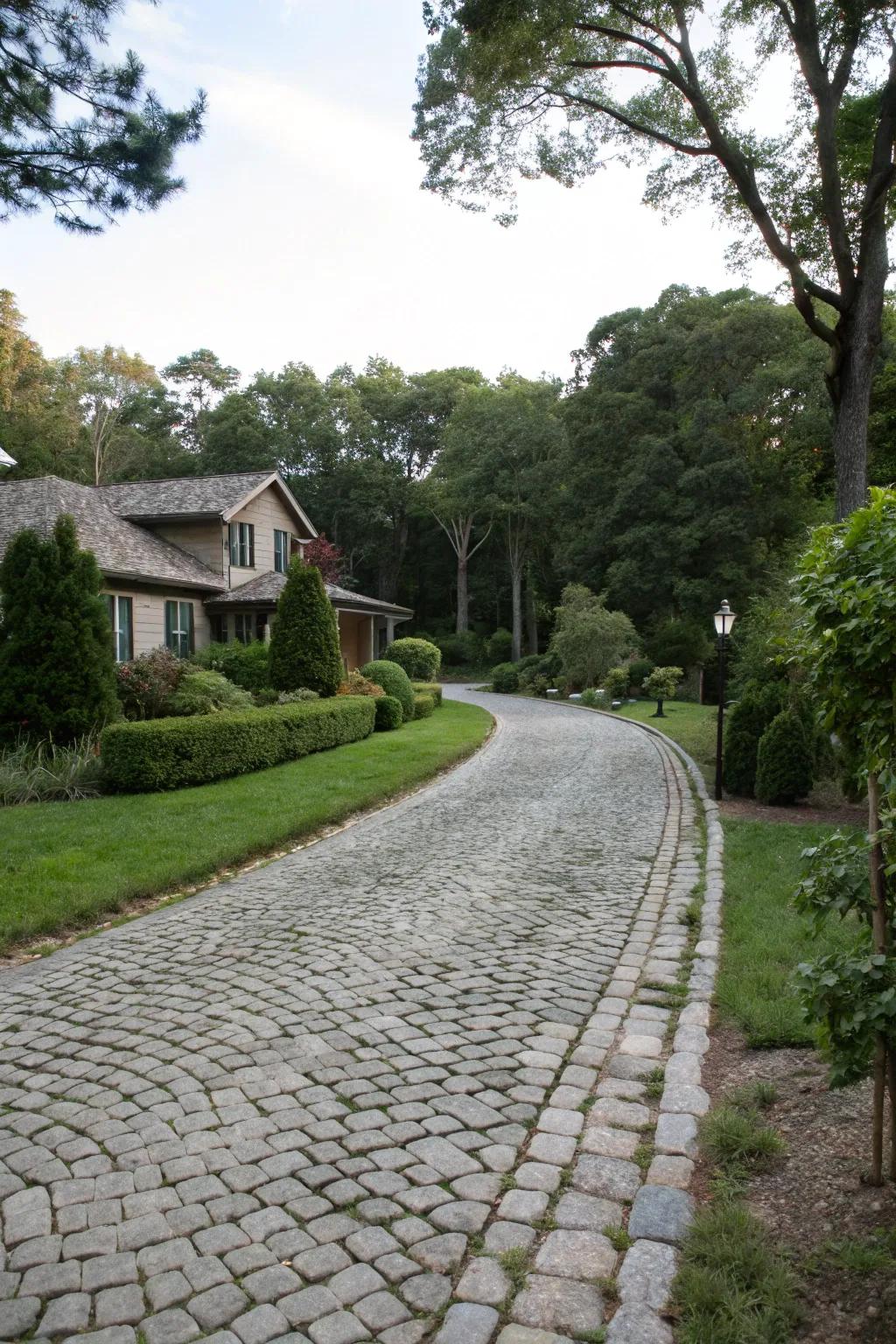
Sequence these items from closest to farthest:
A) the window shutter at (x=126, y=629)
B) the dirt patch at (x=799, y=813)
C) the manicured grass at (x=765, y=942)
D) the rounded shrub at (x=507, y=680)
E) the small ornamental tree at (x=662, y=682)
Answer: the manicured grass at (x=765, y=942), the dirt patch at (x=799, y=813), the window shutter at (x=126, y=629), the small ornamental tree at (x=662, y=682), the rounded shrub at (x=507, y=680)

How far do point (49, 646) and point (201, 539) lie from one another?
12.0m

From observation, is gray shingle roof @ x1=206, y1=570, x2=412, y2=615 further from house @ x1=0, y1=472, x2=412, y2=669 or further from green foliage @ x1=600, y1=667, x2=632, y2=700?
green foliage @ x1=600, y1=667, x2=632, y2=700

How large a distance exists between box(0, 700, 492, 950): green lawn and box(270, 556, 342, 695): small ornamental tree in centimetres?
436

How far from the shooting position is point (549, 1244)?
2855 millimetres

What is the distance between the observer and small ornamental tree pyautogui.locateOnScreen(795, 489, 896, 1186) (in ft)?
9.04

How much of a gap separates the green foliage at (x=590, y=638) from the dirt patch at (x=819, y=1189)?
27.3 meters

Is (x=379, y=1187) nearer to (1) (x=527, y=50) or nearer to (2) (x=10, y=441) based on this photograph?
(1) (x=527, y=50)

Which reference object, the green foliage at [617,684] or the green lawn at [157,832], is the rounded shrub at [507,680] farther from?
the green lawn at [157,832]

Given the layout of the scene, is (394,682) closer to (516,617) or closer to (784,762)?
(784,762)

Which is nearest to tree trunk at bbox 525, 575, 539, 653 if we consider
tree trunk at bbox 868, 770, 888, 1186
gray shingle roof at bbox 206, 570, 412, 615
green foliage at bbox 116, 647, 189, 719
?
gray shingle roof at bbox 206, 570, 412, 615

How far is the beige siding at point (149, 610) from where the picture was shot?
20.2 meters

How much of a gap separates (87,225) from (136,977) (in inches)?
281

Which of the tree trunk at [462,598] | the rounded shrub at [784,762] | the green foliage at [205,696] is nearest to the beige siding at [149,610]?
the green foliage at [205,696]

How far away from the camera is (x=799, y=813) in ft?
36.0
